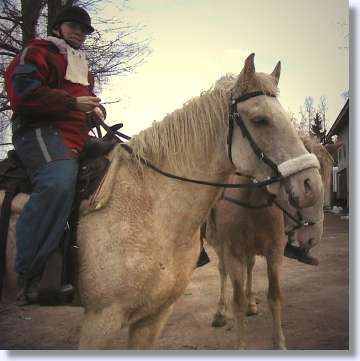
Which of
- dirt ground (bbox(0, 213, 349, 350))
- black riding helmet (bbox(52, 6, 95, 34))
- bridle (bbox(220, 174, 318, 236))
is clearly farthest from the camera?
dirt ground (bbox(0, 213, 349, 350))

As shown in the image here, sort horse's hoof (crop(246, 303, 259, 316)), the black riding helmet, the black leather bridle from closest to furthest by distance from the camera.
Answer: the black leather bridle → the black riding helmet → horse's hoof (crop(246, 303, 259, 316))

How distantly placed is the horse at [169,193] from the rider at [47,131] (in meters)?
0.19

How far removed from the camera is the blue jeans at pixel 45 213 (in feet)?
6.32

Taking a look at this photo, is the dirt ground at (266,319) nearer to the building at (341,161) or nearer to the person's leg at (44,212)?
the building at (341,161)

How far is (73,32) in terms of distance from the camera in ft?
7.70

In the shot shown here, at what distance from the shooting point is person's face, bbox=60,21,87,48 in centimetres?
233

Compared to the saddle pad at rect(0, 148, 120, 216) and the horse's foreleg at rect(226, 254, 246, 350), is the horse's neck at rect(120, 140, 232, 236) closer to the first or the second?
the saddle pad at rect(0, 148, 120, 216)

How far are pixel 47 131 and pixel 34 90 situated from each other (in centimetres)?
23

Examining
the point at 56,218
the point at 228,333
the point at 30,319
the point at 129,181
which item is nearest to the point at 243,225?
the point at 228,333

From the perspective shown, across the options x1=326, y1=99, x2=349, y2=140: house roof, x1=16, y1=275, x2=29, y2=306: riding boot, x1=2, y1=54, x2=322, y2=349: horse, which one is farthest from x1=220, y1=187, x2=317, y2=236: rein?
x1=16, y1=275, x2=29, y2=306: riding boot

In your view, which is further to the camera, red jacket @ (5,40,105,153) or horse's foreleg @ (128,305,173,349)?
horse's foreleg @ (128,305,173,349)

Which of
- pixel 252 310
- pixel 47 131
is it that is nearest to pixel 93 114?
pixel 47 131

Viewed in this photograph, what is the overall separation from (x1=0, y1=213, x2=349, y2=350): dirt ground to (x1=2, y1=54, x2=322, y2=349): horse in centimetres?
73

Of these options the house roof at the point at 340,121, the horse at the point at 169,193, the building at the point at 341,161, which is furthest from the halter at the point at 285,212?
the house roof at the point at 340,121
